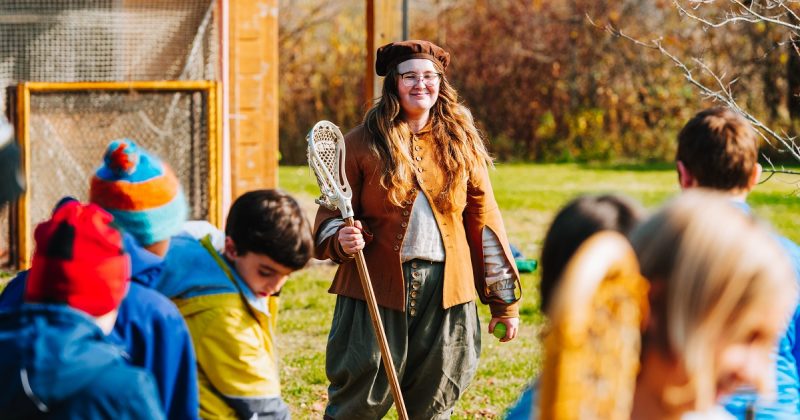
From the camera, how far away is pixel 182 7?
9.25 m

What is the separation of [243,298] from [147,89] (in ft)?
20.6

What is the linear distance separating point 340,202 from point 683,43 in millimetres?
16150

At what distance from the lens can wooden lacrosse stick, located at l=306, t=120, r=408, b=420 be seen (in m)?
4.28

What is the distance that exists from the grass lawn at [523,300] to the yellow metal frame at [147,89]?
98 centimetres

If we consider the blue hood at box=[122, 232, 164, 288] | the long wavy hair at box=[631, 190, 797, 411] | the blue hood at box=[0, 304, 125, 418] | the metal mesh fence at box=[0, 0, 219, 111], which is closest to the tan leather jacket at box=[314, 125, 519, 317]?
the blue hood at box=[122, 232, 164, 288]

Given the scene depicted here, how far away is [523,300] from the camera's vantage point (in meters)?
8.78

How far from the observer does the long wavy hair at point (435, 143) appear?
14.7 feet

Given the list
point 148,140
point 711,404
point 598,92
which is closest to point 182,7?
point 148,140

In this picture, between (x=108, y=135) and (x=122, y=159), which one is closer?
(x=122, y=159)

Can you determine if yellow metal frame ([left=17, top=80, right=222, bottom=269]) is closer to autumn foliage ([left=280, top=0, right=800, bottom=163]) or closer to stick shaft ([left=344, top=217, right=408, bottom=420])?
stick shaft ([left=344, top=217, right=408, bottom=420])

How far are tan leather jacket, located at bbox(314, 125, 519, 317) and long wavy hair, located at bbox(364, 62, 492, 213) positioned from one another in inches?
1.3

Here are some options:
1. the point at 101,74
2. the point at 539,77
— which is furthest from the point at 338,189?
the point at 539,77

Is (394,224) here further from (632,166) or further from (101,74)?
(632,166)

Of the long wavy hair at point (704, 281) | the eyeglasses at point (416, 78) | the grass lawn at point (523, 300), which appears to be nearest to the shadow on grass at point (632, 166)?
the grass lawn at point (523, 300)
